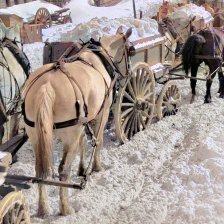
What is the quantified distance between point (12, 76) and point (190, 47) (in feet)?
14.1

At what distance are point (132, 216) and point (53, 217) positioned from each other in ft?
2.75

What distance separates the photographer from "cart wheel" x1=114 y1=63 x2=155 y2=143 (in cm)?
671

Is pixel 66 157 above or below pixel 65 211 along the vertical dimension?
above

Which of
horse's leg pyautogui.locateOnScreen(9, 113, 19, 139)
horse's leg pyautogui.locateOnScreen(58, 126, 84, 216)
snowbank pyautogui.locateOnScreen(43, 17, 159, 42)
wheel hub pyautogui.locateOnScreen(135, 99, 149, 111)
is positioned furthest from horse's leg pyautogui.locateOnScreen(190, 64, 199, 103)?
horse's leg pyautogui.locateOnScreen(58, 126, 84, 216)

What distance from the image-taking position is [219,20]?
1591cm

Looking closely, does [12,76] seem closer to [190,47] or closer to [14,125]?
[14,125]

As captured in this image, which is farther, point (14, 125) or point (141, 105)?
point (141, 105)

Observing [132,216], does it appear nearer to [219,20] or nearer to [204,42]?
[204,42]

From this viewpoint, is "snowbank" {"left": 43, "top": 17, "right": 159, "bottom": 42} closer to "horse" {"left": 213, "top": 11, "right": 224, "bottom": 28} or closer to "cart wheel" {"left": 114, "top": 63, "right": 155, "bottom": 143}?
"cart wheel" {"left": 114, "top": 63, "right": 155, "bottom": 143}

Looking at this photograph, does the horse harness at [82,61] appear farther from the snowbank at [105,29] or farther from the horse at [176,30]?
the horse at [176,30]

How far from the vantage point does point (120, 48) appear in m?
6.58

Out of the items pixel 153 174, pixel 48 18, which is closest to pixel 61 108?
pixel 153 174

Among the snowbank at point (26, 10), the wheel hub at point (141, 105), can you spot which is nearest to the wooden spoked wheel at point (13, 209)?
the wheel hub at point (141, 105)

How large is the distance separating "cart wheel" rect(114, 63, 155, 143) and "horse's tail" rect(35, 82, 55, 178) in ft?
7.69
